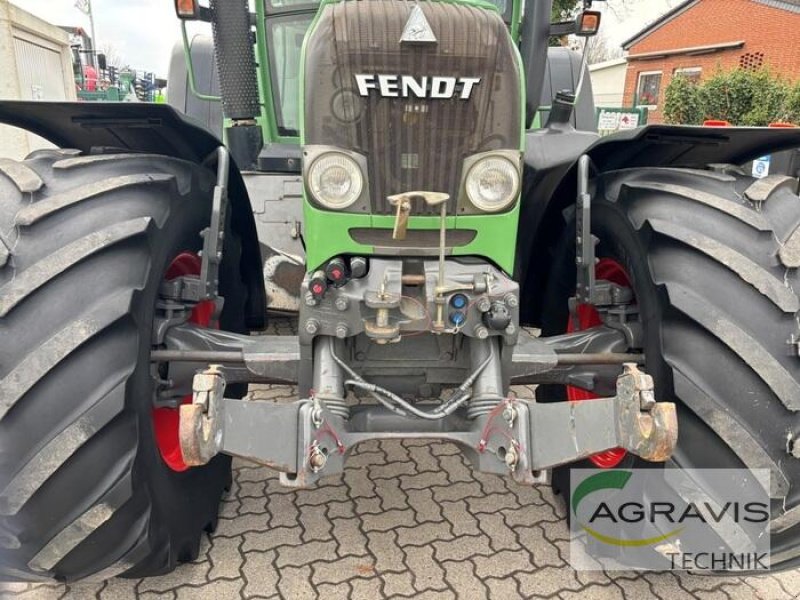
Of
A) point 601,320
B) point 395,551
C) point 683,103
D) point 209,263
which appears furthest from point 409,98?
point 683,103

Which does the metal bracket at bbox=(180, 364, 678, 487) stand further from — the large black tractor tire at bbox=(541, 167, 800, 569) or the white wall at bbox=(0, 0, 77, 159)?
the white wall at bbox=(0, 0, 77, 159)

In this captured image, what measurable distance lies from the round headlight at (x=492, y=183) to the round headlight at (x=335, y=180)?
1.15 feet

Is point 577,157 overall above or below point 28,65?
below

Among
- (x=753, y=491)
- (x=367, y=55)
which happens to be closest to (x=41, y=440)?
(x=367, y=55)

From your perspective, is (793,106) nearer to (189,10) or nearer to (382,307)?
(189,10)

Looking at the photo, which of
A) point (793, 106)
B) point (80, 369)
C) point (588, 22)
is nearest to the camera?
point (80, 369)

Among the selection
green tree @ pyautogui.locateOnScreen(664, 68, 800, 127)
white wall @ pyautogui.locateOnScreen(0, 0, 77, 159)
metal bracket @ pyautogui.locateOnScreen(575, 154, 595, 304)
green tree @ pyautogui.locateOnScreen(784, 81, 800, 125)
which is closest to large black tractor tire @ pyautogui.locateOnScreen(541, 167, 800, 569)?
metal bracket @ pyautogui.locateOnScreen(575, 154, 595, 304)

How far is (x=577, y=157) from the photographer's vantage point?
2711mm

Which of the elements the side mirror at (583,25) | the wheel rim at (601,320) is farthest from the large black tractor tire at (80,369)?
the side mirror at (583,25)

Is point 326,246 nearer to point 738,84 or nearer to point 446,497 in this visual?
point 446,497

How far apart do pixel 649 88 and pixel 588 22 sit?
28970 millimetres

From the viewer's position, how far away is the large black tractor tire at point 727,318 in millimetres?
1849

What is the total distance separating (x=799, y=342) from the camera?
1.84 meters

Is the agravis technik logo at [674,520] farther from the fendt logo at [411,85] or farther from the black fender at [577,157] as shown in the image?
the fendt logo at [411,85]
